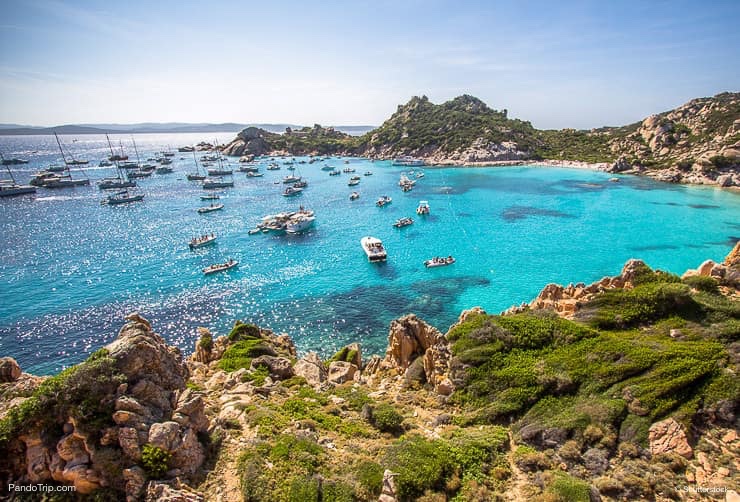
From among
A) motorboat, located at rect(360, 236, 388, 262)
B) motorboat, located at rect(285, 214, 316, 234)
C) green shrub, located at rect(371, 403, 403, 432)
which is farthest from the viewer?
motorboat, located at rect(285, 214, 316, 234)

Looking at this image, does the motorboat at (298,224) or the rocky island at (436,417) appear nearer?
the rocky island at (436,417)

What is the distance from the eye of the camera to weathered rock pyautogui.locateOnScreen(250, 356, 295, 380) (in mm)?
24672

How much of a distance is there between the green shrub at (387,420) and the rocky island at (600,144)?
381 ft

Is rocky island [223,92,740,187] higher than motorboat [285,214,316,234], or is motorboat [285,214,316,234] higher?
rocky island [223,92,740,187]

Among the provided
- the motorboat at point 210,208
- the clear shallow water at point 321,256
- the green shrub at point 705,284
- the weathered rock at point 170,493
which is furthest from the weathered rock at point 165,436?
the motorboat at point 210,208

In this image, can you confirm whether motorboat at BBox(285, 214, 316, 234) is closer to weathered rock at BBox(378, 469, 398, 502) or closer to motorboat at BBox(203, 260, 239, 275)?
motorboat at BBox(203, 260, 239, 275)

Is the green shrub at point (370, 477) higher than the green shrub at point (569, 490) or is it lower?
lower

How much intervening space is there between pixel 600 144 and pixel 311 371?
169 m

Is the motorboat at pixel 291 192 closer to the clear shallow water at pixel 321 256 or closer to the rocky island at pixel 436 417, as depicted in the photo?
the clear shallow water at pixel 321 256

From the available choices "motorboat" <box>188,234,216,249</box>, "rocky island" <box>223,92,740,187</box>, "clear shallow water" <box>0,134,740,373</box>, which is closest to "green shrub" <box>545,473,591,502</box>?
"clear shallow water" <box>0,134,740,373</box>

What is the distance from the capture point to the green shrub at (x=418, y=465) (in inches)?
518

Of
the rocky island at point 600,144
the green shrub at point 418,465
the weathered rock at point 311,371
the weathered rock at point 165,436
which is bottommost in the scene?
the weathered rock at point 311,371

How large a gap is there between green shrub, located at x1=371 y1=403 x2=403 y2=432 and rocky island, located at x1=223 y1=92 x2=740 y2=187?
116100 mm

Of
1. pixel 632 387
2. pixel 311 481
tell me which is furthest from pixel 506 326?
pixel 311 481
